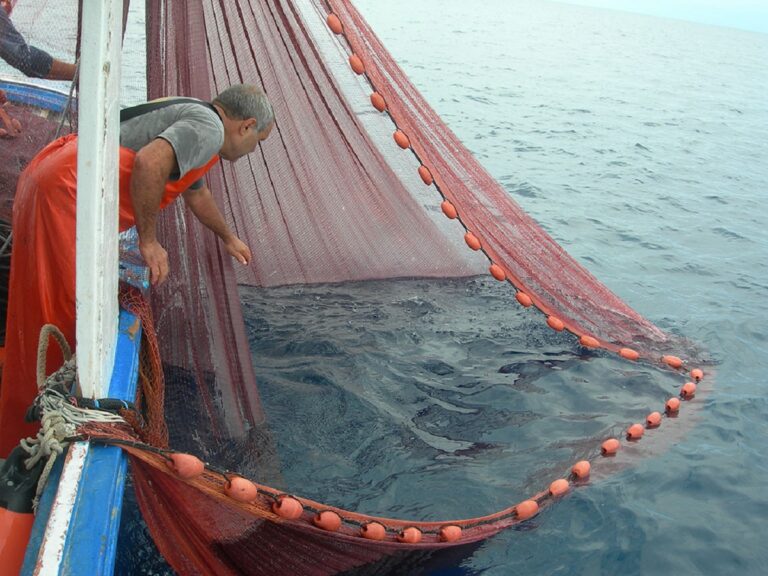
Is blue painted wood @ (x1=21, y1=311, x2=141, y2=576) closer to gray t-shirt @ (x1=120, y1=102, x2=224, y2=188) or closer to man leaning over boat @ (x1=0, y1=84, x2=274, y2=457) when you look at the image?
man leaning over boat @ (x1=0, y1=84, x2=274, y2=457)

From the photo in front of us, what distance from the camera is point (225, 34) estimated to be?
141 inches

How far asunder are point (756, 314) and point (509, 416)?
3.42 m

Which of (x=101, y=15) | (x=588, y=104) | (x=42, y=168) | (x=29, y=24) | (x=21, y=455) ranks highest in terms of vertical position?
(x=101, y=15)

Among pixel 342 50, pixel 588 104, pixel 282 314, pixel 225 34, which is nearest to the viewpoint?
pixel 342 50

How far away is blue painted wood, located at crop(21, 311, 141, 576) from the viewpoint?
1.79m

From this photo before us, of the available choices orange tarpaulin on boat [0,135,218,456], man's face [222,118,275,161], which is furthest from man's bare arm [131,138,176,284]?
man's face [222,118,275,161]

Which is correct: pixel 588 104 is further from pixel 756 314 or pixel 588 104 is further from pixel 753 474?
pixel 753 474

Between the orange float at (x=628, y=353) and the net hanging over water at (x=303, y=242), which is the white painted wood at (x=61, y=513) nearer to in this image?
the net hanging over water at (x=303, y=242)

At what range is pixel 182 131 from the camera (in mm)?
2688

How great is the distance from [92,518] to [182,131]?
4.70 ft

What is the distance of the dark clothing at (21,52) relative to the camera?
349 cm

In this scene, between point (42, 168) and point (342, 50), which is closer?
point (42, 168)

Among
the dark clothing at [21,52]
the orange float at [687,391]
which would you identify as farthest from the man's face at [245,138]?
the orange float at [687,391]

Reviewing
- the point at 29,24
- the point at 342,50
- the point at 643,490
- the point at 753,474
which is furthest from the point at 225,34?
the point at 753,474
